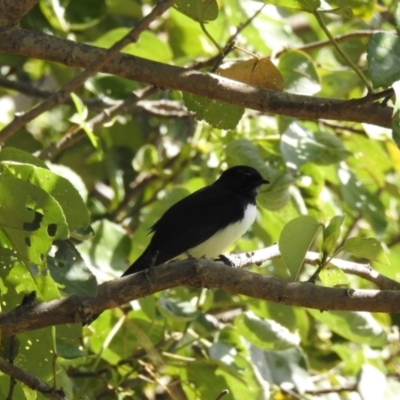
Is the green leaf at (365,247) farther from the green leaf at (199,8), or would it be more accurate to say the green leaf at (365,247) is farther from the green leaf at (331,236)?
the green leaf at (199,8)

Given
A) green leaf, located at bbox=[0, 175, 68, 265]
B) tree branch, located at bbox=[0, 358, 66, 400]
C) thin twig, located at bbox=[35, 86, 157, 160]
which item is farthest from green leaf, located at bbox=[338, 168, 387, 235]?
tree branch, located at bbox=[0, 358, 66, 400]

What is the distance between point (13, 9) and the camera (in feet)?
8.25

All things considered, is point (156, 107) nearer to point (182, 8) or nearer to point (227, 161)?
point (227, 161)

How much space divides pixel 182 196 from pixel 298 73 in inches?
30.0

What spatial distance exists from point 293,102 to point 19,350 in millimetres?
1089

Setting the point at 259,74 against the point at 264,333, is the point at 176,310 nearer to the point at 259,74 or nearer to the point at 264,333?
the point at 264,333

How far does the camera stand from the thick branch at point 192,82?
258 cm

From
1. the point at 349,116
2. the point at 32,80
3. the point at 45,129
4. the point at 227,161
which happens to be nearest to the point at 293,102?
the point at 349,116

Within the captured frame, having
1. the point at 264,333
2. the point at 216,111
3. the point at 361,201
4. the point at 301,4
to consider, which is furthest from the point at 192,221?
the point at 301,4

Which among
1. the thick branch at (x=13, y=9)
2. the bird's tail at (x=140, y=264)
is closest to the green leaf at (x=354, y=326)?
the bird's tail at (x=140, y=264)

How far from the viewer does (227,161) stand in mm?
4016

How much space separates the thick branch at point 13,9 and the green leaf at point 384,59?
969mm

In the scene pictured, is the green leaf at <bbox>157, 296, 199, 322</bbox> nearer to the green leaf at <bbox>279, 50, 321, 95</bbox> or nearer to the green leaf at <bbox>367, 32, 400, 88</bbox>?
the green leaf at <bbox>279, 50, 321, 95</bbox>

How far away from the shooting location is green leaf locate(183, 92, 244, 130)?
3.09 meters
